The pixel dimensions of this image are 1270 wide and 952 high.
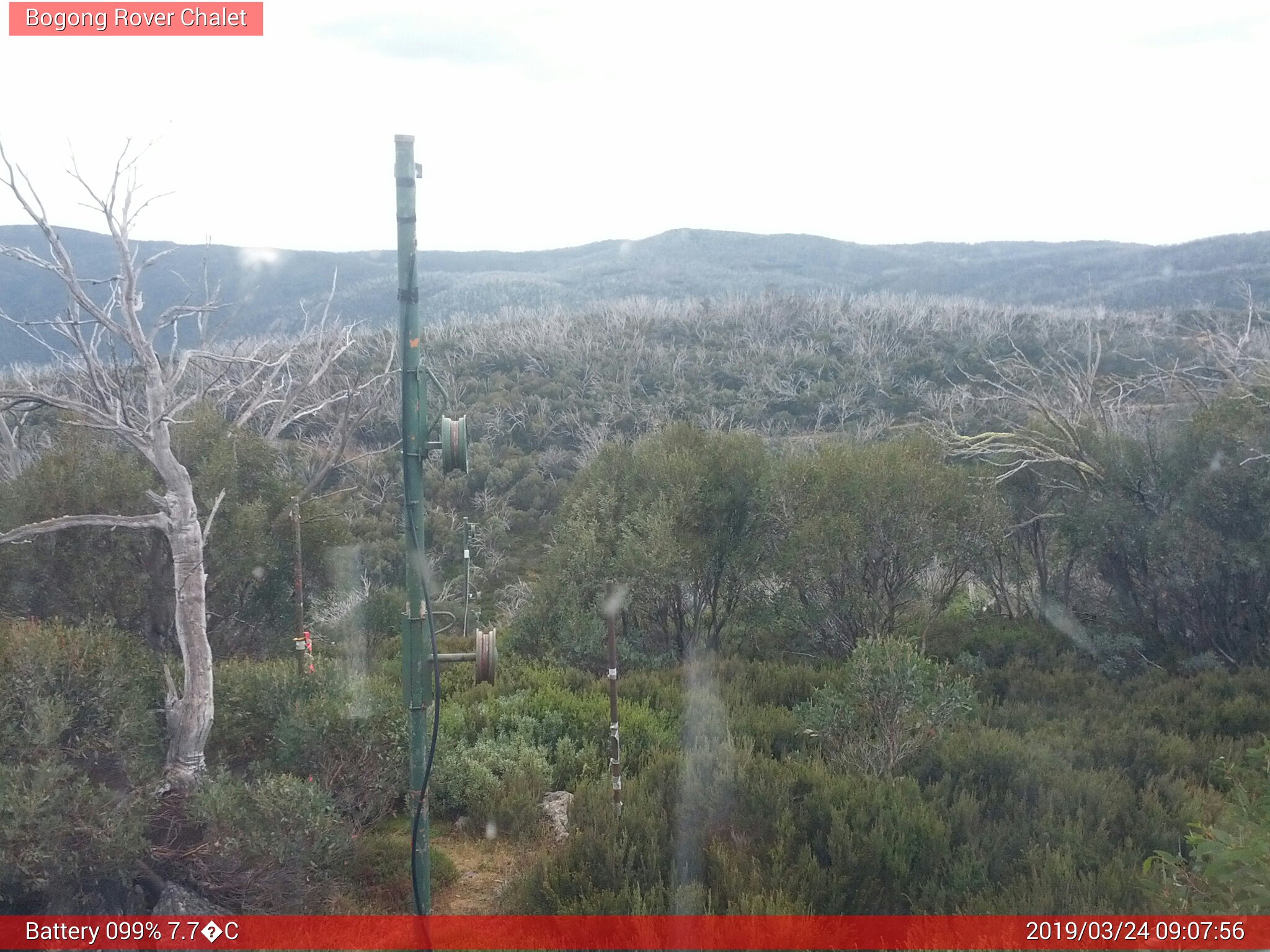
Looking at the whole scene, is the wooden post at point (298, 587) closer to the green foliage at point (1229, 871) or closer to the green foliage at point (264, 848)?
the green foliage at point (264, 848)

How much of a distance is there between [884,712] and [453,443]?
4.53 meters

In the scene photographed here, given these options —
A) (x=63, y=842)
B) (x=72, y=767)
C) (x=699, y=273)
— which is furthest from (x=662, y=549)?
(x=699, y=273)

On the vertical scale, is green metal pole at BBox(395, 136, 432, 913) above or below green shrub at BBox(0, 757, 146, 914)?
above

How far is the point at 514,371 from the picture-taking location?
3547 cm

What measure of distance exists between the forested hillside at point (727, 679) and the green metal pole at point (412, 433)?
0.22m

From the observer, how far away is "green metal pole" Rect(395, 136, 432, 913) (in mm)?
4684

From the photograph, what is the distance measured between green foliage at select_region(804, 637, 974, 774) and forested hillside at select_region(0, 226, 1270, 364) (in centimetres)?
3110

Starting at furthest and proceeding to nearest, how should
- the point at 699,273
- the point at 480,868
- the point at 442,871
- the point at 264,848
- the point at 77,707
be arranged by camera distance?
the point at 699,273 < the point at 480,868 < the point at 442,871 < the point at 77,707 < the point at 264,848

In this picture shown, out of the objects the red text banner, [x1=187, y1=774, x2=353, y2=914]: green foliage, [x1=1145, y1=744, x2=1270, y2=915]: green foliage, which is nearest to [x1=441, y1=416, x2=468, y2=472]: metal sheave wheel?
the red text banner

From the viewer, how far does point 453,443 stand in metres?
4.58

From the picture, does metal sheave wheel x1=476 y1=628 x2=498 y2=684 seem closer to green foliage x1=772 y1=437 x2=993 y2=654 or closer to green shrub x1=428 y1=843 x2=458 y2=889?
green shrub x1=428 y1=843 x2=458 y2=889

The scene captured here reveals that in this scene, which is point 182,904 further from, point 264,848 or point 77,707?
point 77,707

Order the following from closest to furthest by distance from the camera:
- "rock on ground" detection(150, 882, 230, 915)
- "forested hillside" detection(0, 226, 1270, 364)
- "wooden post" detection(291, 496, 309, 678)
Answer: "rock on ground" detection(150, 882, 230, 915) → "wooden post" detection(291, 496, 309, 678) → "forested hillside" detection(0, 226, 1270, 364)

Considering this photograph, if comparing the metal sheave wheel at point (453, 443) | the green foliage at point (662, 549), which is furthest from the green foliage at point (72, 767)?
the green foliage at point (662, 549)
